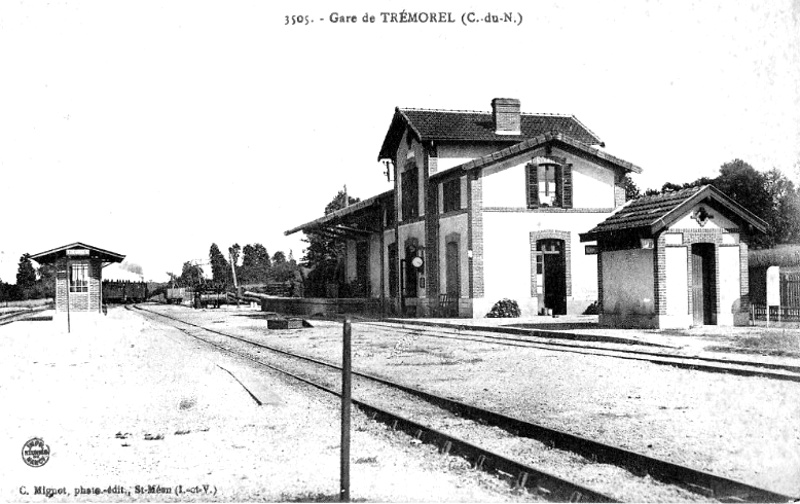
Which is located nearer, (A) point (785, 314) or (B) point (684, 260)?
(B) point (684, 260)

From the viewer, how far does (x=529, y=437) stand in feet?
21.2

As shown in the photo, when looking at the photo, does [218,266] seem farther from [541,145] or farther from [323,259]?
[541,145]

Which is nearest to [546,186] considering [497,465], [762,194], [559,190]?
[559,190]

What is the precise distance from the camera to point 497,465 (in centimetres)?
538

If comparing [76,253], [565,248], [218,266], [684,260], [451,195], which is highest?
[451,195]

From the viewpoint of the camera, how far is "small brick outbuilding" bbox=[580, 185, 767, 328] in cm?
1616

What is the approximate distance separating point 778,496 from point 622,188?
21634 mm

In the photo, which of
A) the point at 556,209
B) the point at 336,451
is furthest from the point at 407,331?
the point at 336,451

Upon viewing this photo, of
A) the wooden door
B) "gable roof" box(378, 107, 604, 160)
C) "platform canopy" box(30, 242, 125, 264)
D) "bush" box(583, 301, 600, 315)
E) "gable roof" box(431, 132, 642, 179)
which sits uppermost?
"gable roof" box(378, 107, 604, 160)

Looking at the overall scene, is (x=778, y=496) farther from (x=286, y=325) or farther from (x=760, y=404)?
(x=286, y=325)

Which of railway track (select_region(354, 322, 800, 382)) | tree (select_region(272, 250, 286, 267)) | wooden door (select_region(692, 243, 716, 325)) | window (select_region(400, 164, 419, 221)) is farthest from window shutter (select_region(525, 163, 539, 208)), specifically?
tree (select_region(272, 250, 286, 267))

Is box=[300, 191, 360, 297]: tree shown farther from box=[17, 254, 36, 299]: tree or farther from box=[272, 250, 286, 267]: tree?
box=[272, 250, 286, 267]: tree

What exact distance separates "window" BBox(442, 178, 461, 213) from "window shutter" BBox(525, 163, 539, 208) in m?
2.28

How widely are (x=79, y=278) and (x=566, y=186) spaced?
Answer: 58.9ft
